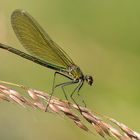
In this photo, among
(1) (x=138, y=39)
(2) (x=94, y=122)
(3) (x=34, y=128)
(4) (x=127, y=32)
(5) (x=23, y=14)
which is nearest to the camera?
(2) (x=94, y=122)

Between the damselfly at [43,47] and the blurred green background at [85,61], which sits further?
the blurred green background at [85,61]

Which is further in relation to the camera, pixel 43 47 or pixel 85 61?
pixel 85 61

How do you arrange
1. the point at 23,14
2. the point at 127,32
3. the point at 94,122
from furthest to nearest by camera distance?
1. the point at 127,32
2. the point at 23,14
3. the point at 94,122

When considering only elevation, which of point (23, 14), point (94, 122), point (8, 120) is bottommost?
point (8, 120)

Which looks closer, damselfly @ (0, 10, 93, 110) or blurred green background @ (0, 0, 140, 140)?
damselfly @ (0, 10, 93, 110)

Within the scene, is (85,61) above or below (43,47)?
below

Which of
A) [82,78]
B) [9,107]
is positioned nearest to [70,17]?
[9,107]

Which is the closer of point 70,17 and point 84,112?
point 84,112

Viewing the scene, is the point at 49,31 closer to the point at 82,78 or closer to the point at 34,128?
the point at 34,128
